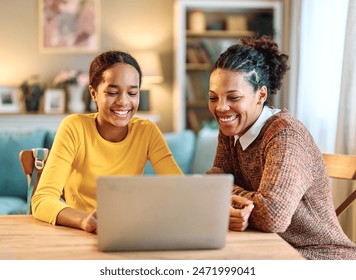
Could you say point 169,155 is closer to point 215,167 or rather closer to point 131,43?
point 215,167

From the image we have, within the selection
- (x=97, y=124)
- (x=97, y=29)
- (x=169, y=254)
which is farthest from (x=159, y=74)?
Result: (x=169, y=254)

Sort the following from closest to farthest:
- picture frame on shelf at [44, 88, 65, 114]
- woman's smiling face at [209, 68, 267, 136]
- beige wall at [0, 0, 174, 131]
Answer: woman's smiling face at [209, 68, 267, 136]
picture frame on shelf at [44, 88, 65, 114]
beige wall at [0, 0, 174, 131]

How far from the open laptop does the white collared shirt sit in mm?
503

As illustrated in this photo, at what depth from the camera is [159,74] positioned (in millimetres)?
5098

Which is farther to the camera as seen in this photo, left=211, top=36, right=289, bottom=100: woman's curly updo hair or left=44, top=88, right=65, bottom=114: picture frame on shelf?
left=44, top=88, right=65, bottom=114: picture frame on shelf

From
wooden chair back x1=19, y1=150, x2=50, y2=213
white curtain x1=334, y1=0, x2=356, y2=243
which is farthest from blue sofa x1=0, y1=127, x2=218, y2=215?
wooden chair back x1=19, y1=150, x2=50, y2=213

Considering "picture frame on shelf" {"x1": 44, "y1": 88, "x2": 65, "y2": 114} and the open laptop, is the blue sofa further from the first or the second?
the open laptop

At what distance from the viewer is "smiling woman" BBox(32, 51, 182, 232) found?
1.73 m

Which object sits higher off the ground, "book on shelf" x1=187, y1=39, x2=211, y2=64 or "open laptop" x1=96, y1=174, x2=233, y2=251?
"book on shelf" x1=187, y1=39, x2=211, y2=64

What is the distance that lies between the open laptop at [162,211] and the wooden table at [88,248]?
0.02m

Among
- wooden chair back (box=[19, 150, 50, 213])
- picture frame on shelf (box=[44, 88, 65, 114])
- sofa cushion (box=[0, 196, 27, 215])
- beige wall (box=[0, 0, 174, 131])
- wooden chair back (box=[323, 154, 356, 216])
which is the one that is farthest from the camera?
beige wall (box=[0, 0, 174, 131])

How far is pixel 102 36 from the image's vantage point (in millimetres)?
5480

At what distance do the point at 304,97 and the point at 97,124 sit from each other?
2.54 metres

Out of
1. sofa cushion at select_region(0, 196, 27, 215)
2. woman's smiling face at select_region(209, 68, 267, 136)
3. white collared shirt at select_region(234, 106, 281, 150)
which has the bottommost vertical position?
sofa cushion at select_region(0, 196, 27, 215)
